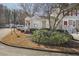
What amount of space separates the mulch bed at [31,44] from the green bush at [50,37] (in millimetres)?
45

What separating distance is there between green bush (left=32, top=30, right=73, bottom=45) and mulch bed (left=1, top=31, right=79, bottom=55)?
5 centimetres

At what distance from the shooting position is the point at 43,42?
2.30 meters

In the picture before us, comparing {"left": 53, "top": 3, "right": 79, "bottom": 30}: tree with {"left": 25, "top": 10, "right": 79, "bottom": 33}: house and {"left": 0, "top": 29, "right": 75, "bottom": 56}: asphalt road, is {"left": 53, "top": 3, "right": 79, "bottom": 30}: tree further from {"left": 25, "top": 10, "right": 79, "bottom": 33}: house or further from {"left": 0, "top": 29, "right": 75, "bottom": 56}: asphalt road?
{"left": 0, "top": 29, "right": 75, "bottom": 56}: asphalt road

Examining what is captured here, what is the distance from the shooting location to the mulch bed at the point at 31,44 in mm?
2270

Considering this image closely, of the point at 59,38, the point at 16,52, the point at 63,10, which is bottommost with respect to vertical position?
the point at 16,52

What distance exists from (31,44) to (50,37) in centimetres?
22

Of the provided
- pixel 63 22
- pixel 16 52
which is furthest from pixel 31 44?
pixel 63 22

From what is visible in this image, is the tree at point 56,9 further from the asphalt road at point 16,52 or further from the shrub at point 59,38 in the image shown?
the asphalt road at point 16,52

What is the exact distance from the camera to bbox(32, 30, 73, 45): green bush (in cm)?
228

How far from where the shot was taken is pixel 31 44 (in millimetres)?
2297

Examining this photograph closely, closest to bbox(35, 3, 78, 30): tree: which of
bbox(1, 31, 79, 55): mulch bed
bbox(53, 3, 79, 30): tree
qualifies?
bbox(53, 3, 79, 30): tree

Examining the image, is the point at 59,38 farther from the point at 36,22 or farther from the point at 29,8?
the point at 29,8

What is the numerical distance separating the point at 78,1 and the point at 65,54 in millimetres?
588

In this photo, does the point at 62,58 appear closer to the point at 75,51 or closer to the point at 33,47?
the point at 75,51
